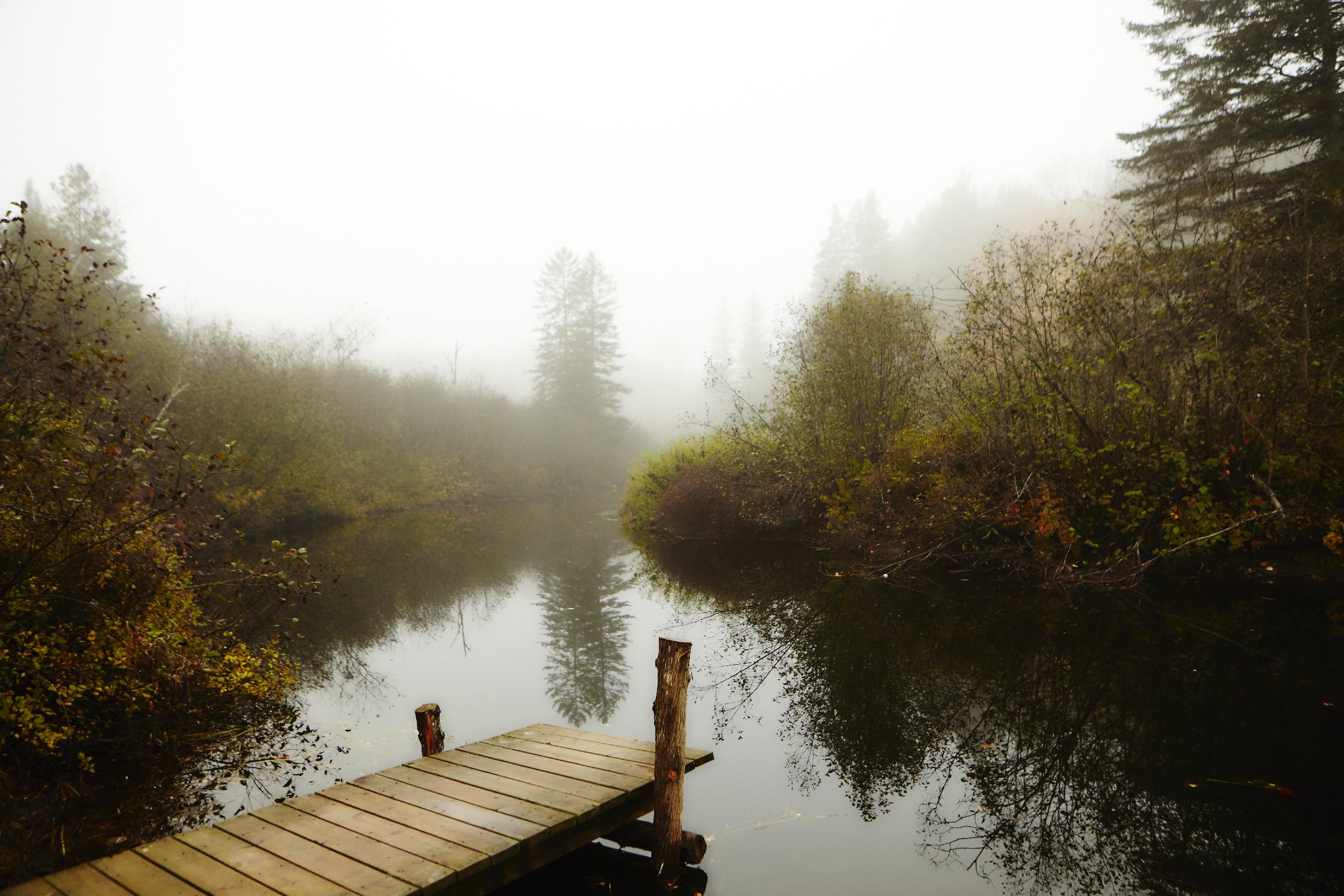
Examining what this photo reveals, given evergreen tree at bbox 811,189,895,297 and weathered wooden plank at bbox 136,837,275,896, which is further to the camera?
evergreen tree at bbox 811,189,895,297

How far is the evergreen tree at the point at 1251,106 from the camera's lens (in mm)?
11602

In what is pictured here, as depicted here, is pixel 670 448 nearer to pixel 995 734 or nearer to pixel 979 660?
pixel 979 660

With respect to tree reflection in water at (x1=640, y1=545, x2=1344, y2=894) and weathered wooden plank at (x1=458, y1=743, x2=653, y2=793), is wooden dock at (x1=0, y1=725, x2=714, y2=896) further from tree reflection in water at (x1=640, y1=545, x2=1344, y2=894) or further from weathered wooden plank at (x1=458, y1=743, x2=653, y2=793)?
tree reflection in water at (x1=640, y1=545, x2=1344, y2=894)

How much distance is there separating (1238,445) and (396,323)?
71.7m

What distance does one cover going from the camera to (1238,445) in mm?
10039

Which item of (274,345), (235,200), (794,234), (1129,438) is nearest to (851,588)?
(1129,438)

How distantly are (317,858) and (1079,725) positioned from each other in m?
6.40

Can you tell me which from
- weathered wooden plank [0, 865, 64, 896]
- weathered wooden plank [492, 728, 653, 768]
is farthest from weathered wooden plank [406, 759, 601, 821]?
weathered wooden plank [0, 865, 64, 896]

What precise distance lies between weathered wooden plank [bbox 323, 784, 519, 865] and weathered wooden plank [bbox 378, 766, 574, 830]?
23cm

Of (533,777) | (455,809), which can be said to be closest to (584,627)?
(533,777)

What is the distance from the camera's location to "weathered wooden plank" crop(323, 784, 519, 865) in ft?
11.9

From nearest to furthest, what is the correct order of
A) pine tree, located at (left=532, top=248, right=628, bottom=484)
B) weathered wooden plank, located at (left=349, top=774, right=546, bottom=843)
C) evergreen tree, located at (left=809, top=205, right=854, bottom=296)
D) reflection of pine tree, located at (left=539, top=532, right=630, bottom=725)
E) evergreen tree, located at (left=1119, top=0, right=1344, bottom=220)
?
weathered wooden plank, located at (left=349, top=774, right=546, bottom=843) → reflection of pine tree, located at (left=539, top=532, right=630, bottom=725) → evergreen tree, located at (left=1119, top=0, right=1344, bottom=220) → pine tree, located at (left=532, top=248, right=628, bottom=484) → evergreen tree, located at (left=809, top=205, right=854, bottom=296)

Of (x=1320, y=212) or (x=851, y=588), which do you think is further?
(x=851, y=588)

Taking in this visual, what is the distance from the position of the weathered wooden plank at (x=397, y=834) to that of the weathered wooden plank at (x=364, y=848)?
0.03 meters
